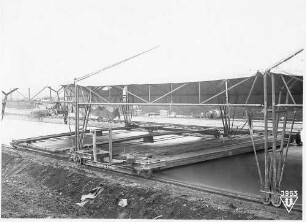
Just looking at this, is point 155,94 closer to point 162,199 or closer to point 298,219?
point 162,199

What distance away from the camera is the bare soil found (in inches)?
273

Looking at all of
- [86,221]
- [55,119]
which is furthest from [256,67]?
[55,119]

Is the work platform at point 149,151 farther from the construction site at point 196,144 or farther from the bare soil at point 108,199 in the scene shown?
the bare soil at point 108,199

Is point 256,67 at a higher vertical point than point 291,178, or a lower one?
higher

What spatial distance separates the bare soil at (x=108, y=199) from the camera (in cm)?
694

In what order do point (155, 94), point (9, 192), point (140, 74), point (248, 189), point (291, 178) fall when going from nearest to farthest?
point (248, 189) < point (291, 178) < point (9, 192) < point (140, 74) < point (155, 94)

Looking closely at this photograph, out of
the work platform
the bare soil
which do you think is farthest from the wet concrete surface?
the bare soil

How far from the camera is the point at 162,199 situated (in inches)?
306

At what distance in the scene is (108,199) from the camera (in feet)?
27.7

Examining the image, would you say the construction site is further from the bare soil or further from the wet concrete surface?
the bare soil

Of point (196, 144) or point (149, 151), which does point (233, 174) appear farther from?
point (196, 144)

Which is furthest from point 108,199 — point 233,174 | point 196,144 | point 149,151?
point 196,144

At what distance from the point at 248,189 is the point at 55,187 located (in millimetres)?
5465

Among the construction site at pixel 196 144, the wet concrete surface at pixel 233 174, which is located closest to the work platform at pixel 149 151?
the construction site at pixel 196 144
